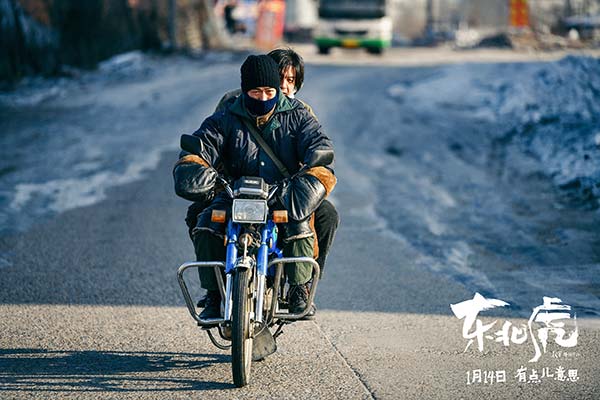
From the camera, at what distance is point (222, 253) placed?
569 cm

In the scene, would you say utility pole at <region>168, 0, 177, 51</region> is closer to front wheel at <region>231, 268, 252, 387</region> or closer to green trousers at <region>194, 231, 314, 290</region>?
green trousers at <region>194, 231, 314, 290</region>

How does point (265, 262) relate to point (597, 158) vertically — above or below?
above

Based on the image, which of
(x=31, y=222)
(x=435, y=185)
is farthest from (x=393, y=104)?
(x=31, y=222)

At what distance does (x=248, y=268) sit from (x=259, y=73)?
4.00 feet

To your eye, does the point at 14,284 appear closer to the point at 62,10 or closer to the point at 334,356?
the point at 334,356

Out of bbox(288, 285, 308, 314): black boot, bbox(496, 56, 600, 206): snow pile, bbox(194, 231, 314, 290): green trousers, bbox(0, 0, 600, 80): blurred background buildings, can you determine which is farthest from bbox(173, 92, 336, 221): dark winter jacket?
bbox(0, 0, 600, 80): blurred background buildings

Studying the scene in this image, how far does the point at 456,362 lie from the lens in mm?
5910

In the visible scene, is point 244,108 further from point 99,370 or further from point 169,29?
point 169,29

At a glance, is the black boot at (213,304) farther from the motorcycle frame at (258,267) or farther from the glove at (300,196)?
the glove at (300,196)

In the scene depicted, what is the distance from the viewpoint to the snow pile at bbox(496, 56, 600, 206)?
12.3 m

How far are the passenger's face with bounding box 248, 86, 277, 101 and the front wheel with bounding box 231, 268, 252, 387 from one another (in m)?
1.13

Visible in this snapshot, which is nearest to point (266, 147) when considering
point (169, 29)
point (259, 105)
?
point (259, 105)

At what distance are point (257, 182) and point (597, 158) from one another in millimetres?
8062

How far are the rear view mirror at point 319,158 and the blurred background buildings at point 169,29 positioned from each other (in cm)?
1947
